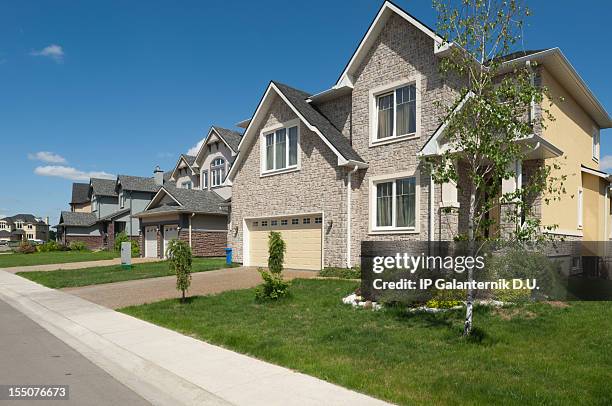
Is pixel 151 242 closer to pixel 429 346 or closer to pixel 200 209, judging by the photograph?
pixel 200 209

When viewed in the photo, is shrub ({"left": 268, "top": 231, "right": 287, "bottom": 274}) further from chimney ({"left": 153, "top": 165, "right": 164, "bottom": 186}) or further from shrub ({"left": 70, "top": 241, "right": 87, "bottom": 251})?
shrub ({"left": 70, "top": 241, "right": 87, "bottom": 251})

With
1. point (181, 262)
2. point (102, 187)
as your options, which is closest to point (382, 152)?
point (181, 262)

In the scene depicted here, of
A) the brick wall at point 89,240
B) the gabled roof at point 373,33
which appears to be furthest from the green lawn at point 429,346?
the brick wall at point 89,240

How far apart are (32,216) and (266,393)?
151987 mm

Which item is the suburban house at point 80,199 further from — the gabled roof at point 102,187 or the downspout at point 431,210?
the downspout at point 431,210

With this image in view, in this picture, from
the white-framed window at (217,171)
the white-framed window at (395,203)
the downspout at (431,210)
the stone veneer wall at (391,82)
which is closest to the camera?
the downspout at (431,210)

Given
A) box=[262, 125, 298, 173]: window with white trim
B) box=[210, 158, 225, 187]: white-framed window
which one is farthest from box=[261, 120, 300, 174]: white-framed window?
box=[210, 158, 225, 187]: white-framed window

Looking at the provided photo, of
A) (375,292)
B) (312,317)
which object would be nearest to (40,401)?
(312,317)

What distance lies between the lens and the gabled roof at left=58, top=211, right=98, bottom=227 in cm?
5006

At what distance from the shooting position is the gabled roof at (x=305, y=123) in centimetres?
1708

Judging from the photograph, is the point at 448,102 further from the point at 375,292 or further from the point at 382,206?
the point at 375,292

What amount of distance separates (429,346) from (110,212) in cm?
4827

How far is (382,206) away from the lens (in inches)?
662

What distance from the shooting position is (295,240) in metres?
19.6
